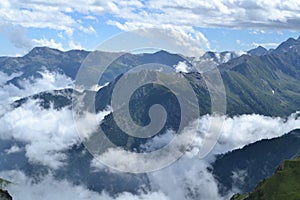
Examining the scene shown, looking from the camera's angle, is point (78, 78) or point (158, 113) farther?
point (158, 113)

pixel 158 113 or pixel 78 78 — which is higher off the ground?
pixel 78 78

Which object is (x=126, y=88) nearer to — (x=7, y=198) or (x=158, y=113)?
(x=158, y=113)

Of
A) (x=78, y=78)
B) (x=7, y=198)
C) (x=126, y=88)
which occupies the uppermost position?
(x=78, y=78)

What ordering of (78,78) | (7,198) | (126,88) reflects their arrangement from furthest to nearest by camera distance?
(126,88), (7,198), (78,78)

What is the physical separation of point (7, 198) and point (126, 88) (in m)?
46.9

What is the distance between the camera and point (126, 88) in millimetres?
133500

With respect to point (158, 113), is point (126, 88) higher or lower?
higher

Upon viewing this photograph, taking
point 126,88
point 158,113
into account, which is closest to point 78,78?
point 126,88

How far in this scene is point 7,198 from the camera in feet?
338

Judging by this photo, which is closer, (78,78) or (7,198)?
(78,78)

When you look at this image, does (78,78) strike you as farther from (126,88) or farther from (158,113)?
(158,113)

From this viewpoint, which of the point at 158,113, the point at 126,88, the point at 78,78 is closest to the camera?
the point at 78,78

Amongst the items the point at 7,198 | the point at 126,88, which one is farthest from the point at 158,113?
the point at 7,198

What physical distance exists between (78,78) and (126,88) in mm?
50564
